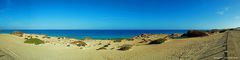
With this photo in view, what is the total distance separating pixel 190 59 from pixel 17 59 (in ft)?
33.5

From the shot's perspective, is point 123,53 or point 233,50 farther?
point 123,53

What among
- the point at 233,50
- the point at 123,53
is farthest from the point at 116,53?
the point at 233,50

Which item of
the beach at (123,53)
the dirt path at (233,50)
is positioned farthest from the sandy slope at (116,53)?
the dirt path at (233,50)

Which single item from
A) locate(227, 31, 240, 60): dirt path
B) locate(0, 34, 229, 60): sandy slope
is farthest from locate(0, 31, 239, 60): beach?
locate(227, 31, 240, 60): dirt path

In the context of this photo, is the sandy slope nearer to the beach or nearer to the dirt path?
the beach

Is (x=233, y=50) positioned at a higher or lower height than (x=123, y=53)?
higher

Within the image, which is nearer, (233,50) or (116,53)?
(233,50)

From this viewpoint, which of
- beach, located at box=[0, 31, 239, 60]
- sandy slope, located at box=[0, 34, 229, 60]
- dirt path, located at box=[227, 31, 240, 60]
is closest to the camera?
dirt path, located at box=[227, 31, 240, 60]

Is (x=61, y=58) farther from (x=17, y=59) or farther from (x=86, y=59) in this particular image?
(x=17, y=59)

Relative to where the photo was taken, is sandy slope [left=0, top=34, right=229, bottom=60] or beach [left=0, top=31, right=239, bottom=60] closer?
beach [left=0, top=31, right=239, bottom=60]

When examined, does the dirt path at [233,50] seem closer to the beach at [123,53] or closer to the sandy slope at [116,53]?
the beach at [123,53]

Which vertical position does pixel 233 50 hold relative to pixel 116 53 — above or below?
above

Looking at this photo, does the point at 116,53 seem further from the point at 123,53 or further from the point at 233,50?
the point at 233,50

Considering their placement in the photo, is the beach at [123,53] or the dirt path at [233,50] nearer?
the dirt path at [233,50]
